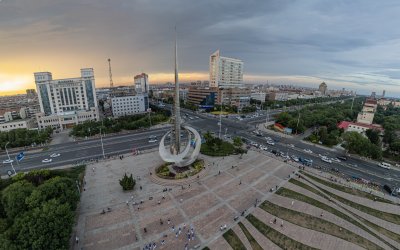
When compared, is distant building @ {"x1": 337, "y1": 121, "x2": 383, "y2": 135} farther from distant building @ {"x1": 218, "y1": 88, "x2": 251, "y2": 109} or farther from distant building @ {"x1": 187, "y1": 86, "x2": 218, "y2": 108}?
distant building @ {"x1": 187, "y1": 86, "x2": 218, "y2": 108}

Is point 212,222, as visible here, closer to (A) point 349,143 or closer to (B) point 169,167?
(B) point 169,167

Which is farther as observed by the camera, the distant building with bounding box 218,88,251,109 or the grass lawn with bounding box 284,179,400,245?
the distant building with bounding box 218,88,251,109

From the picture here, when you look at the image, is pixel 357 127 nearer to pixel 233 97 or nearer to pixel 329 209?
pixel 329 209

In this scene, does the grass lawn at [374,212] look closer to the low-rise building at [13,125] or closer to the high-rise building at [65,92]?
the high-rise building at [65,92]

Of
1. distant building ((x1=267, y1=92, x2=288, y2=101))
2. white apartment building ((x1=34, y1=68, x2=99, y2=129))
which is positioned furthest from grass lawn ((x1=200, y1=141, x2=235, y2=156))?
distant building ((x1=267, y1=92, x2=288, y2=101))

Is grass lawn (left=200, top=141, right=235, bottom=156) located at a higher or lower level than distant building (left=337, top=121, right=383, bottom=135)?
lower
